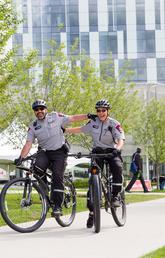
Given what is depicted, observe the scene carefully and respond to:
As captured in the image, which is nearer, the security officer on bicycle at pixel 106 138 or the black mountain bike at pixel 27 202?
the black mountain bike at pixel 27 202

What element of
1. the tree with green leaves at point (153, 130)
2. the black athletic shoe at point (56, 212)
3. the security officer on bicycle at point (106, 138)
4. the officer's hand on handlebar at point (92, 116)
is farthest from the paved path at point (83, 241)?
the tree with green leaves at point (153, 130)

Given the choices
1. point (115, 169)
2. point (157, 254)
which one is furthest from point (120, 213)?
point (157, 254)

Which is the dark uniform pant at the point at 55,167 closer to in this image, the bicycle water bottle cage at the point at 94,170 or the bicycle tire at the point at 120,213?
the bicycle water bottle cage at the point at 94,170

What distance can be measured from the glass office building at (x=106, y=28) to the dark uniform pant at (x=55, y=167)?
2603 inches

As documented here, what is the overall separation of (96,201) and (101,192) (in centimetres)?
40

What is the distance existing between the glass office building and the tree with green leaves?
1452 inches

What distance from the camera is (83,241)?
8.39 m

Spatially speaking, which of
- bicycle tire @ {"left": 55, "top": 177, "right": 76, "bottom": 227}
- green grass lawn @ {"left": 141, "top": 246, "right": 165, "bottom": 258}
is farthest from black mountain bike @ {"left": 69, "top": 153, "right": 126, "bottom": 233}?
green grass lawn @ {"left": 141, "top": 246, "right": 165, "bottom": 258}

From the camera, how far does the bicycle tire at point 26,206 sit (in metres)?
9.29

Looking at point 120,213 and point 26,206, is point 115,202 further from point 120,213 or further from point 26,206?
point 26,206

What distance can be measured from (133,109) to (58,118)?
2068 cm

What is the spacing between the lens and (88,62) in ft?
89.8

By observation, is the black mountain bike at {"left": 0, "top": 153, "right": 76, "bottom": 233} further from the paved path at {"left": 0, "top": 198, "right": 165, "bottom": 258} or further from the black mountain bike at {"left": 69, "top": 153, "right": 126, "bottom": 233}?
the black mountain bike at {"left": 69, "top": 153, "right": 126, "bottom": 233}

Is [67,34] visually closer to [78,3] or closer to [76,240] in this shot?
[78,3]
